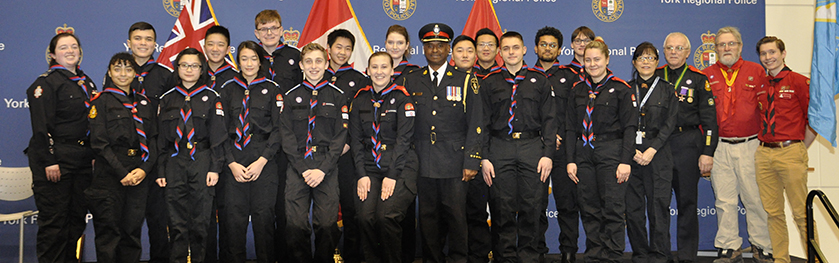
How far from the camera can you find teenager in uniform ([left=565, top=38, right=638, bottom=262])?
4.57m

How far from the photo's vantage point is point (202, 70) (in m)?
4.58

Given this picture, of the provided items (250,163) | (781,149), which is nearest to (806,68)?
(781,149)

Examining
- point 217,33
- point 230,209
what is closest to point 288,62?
point 217,33

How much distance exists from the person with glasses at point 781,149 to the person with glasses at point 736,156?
0.11 metres

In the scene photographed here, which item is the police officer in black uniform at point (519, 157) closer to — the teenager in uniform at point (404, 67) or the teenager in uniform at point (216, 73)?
the teenager in uniform at point (404, 67)

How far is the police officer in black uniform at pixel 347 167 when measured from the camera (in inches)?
193

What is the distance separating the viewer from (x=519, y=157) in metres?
4.51

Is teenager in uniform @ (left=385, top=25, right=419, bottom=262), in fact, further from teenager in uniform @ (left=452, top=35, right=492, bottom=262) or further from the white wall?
the white wall

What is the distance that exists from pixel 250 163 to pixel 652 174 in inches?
136

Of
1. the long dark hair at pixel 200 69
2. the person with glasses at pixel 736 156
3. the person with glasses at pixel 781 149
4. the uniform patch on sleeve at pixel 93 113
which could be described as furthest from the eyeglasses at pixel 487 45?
the uniform patch on sleeve at pixel 93 113

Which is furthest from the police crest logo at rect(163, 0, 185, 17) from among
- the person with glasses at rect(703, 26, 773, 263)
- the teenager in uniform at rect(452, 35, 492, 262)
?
the person with glasses at rect(703, 26, 773, 263)

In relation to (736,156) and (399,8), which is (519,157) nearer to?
(736,156)

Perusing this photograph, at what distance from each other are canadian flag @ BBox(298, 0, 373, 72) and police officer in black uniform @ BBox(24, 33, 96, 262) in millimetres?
2265

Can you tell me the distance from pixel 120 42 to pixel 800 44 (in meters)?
7.86
